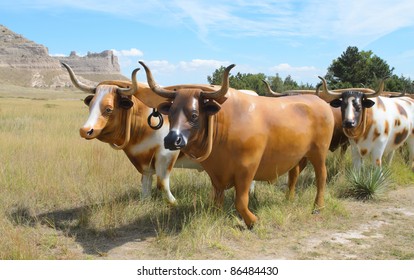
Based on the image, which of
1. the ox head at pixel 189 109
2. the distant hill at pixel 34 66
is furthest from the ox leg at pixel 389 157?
the distant hill at pixel 34 66

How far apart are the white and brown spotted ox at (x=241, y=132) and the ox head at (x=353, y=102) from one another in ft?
3.04

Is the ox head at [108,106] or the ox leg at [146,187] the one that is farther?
the ox leg at [146,187]

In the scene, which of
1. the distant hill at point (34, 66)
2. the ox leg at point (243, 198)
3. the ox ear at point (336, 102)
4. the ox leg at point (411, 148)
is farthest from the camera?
the distant hill at point (34, 66)

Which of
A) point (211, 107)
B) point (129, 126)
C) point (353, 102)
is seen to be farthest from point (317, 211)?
point (129, 126)

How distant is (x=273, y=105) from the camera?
4.49 m

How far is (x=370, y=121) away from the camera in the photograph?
20.4 feet

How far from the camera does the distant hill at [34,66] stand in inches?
4365

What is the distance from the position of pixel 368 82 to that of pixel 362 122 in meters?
29.3

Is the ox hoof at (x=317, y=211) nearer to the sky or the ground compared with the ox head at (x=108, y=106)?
nearer to the ground

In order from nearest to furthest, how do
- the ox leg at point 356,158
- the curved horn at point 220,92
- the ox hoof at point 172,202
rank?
the curved horn at point 220,92 → the ox hoof at point 172,202 → the ox leg at point 356,158

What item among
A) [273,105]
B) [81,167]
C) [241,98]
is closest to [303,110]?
[273,105]

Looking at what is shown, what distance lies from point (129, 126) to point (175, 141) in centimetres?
119

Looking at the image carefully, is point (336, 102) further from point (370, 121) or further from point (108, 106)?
point (108, 106)

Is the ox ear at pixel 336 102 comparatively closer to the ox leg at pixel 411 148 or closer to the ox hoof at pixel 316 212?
the ox hoof at pixel 316 212
